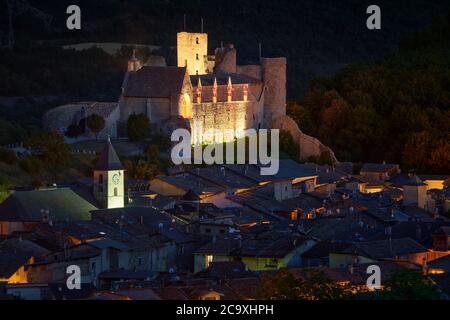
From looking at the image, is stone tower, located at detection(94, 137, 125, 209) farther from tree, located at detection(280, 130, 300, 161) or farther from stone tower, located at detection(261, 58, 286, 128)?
stone tower, located at detection(261, 58, 286, 128)

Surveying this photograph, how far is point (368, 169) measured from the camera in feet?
205

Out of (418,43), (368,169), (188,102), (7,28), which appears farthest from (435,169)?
(7,28)

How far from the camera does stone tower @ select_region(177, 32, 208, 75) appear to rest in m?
68.2

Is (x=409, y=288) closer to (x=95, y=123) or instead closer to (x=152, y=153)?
(x=152, y=153)

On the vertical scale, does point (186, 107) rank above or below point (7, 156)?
above

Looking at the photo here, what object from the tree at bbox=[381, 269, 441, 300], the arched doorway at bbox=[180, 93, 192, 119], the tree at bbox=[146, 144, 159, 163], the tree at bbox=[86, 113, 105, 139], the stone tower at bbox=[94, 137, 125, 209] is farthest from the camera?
the arched doorway at bbox=[180, 93, 192, 119]

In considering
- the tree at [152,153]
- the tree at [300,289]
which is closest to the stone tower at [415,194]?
the tree at [152,153]

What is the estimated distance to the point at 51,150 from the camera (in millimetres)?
54562

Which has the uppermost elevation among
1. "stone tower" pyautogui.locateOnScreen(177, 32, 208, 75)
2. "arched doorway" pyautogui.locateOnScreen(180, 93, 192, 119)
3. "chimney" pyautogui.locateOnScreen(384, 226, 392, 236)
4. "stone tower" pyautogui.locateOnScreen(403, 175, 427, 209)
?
"stone tower" pyautogui.locateOnScreen(177, 32, 208, 75)

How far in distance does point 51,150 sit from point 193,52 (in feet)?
48.8

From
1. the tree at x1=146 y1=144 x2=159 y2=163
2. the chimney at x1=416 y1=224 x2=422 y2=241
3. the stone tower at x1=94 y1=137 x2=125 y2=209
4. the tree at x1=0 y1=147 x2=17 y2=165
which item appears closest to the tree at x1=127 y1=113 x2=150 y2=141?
the tree at x1=146 y1=144 x2=159 y2=163

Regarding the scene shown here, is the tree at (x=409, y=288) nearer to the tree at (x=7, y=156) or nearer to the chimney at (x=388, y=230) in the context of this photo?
the chimney at (x=388, y=230)

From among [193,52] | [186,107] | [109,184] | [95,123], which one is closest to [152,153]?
[95,123]

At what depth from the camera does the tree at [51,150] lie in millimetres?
54531
